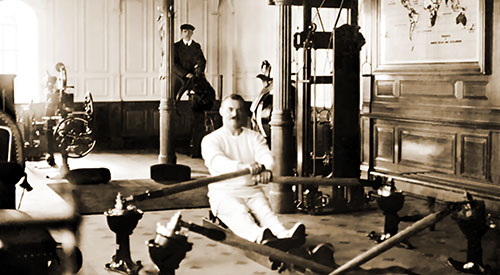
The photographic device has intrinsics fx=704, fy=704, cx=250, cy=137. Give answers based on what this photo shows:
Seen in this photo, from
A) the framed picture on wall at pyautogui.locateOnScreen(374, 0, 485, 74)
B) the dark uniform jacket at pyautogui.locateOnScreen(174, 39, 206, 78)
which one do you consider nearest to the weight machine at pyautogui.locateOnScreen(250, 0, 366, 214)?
the framed picture on wall at pyautogui.locateOnScreen(374, 0, 485, 74)

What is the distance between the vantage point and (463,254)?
652 cm

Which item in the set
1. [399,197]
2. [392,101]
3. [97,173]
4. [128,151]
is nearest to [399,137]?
[392,101]

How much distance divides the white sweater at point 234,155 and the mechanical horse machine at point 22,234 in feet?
5.16

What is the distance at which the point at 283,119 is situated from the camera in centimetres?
830

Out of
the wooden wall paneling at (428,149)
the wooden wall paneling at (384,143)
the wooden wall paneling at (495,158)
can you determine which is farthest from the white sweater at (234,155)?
the wooden wall paneling at (384,143)

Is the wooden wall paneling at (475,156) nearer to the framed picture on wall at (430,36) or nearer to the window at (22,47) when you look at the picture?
the framed picture on wall at (430,36)

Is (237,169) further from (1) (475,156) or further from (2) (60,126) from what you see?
(2) (60,126)

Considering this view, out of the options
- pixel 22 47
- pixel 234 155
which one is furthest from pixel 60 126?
pixel 234 155

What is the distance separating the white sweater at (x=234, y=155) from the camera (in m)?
6.50

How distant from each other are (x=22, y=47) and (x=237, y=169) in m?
9.78

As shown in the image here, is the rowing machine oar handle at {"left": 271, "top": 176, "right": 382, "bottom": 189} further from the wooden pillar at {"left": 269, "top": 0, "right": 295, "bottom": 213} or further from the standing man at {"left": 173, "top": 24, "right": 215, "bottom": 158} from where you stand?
the standing man at {"left": 173, "top": 24, "right": 215, "bottom": 158}

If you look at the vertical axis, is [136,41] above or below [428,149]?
above

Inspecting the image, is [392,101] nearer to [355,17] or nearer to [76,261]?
[355,17]

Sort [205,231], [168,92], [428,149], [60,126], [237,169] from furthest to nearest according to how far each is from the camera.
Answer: [168,92] < [60,126] < [428,149] < [237,169] < [205,231]
